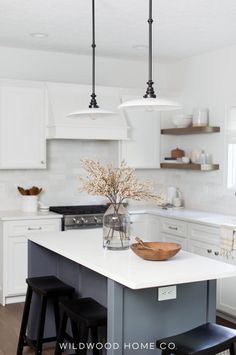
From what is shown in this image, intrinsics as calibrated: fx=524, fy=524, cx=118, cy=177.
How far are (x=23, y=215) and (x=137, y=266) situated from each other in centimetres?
273

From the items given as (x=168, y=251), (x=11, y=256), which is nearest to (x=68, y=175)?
(x=11, y=256)

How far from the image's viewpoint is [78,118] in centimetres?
592

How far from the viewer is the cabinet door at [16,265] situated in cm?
557

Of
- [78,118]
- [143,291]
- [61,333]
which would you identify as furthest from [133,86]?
[143,291]

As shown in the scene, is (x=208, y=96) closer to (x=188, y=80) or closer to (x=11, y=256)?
(x=188, y=80)

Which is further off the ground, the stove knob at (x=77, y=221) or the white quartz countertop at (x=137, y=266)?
the white quartz countertop at (x=137, y=266)

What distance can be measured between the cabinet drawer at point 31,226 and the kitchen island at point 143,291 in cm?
179

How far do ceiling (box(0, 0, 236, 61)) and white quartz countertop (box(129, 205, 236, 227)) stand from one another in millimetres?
1884

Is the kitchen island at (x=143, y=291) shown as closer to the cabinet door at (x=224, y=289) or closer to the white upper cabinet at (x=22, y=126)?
the cabinet door at (x=224, y=289)

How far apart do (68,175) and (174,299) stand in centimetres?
344

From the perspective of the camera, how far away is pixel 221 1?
421cm

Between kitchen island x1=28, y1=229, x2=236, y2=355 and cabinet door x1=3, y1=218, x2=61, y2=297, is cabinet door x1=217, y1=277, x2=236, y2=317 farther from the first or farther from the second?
cabinet door x1=3, y1=218, x2=61, y2=297

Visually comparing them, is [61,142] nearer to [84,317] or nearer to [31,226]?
[31,226]

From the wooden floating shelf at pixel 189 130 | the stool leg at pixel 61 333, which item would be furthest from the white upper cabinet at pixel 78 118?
the stool leg at pixel 61 333
